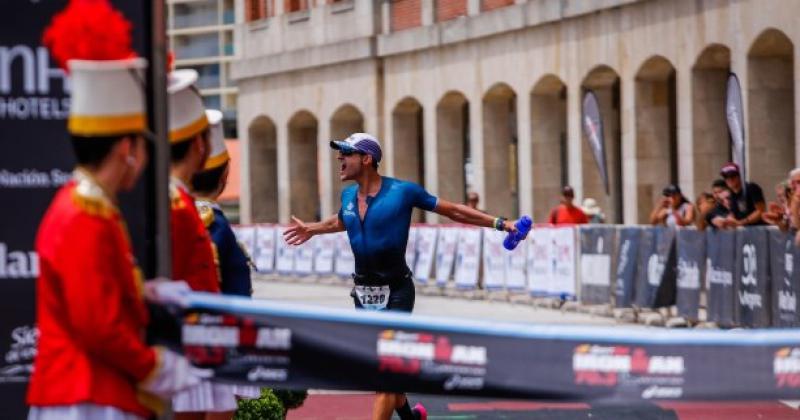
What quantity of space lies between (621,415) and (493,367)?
7.97 metres

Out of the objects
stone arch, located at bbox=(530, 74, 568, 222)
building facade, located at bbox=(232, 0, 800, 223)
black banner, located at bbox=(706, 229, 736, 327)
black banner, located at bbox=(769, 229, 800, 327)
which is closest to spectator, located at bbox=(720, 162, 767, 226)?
black banner, located at bbox=(706, 229, 736, 327)

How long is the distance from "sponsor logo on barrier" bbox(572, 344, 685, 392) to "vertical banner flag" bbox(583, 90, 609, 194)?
24338mm

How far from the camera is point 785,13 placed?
27.8 meters

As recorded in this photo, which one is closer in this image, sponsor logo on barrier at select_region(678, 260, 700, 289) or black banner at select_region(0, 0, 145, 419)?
black banner at select_region(0, 0, 145, 419)

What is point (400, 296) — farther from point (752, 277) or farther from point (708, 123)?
point (708, 123)

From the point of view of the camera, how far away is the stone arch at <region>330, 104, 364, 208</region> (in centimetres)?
4969

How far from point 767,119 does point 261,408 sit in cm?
1971

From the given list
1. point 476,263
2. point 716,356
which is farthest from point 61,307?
point 476,263

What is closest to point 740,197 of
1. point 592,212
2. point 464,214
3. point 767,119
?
point 767,119

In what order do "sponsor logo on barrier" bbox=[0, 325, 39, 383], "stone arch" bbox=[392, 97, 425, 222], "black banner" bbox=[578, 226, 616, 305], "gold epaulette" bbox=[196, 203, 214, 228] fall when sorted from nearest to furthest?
"sponsor logo on barrier" bbox=[0, 325, 39, 383] < "gold epaulette" bbox=[196, 203, 214, 228] < "black banner" bbox=[578, 226, 616, 305] < "stone arch" bbox=[392, 97, 425, 222]

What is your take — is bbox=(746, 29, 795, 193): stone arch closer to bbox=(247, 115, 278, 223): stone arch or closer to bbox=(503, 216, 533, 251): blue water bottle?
bbox=(503, 216, 533, 251): blue water bottle

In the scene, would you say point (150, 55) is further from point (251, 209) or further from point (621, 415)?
point (251, 209)

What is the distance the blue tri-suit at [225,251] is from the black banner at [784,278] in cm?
1066

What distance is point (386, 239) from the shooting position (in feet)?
38.9
